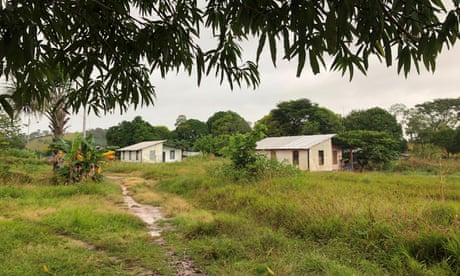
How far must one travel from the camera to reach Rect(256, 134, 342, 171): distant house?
20719 millimetres

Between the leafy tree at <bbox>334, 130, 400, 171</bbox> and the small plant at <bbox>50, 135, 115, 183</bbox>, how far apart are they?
1748cm

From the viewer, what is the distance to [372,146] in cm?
2083

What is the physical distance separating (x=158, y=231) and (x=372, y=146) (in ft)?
64.7

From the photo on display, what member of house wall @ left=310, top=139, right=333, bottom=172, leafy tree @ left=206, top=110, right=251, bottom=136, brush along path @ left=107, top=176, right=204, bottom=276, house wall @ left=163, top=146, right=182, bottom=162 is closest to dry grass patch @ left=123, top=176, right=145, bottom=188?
brush along path @ left=107, top=176, right=204, bottom=276

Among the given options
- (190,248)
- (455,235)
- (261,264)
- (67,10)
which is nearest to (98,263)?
(190,248)

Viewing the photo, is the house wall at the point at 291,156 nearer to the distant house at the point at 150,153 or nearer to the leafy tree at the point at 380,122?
the leafy tree at the point at 380,122

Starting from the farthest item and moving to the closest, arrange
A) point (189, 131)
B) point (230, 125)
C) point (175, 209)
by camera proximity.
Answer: point (189, 131) → point (230, 125) → point (175, 209)

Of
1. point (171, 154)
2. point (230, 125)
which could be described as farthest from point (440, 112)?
point (171, 154)

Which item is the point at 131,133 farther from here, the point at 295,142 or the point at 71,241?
the point at 71,241

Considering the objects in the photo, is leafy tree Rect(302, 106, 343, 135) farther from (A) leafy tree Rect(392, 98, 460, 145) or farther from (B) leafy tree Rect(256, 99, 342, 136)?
(A) leafy tree Rect(392, 98, 460, 145)

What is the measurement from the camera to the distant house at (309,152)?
816 inches

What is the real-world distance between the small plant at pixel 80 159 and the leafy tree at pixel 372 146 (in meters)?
17.5

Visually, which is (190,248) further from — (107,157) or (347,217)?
(107,157)

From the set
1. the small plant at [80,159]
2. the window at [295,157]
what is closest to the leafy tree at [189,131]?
the window at [295,157]
